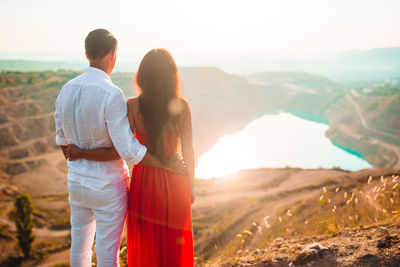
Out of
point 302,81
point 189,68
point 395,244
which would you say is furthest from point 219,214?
point 302,81

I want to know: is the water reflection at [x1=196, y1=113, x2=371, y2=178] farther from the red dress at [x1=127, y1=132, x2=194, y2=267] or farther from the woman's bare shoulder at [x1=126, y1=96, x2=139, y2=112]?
the woman's bare shoulder at [x1=126, y1=96, x2=139, y2=112]

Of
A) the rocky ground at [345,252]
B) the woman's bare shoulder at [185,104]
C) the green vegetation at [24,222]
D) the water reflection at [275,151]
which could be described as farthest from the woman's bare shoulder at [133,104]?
the water reflection at [275,151]

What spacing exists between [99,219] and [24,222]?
21.1 metres

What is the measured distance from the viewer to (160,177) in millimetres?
2643

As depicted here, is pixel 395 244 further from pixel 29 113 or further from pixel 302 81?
pixel 302 81

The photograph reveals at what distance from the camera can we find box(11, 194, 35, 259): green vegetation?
18889mm

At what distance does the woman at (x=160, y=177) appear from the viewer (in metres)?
2.46

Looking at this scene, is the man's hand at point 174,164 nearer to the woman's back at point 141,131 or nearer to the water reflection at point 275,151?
the woman's back at point 141,131

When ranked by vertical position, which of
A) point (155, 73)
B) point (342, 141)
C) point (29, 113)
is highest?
point (155, 73)

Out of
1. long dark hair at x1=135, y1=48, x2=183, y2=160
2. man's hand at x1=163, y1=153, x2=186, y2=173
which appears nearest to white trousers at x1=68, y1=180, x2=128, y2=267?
man's hand at x1=163, y1=153, x2=186, y2=173

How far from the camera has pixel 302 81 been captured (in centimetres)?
15525

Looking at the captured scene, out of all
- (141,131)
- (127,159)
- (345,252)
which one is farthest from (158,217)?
(345,252)

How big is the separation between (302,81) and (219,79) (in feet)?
225

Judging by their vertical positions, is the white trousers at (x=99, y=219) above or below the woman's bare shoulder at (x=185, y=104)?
below
